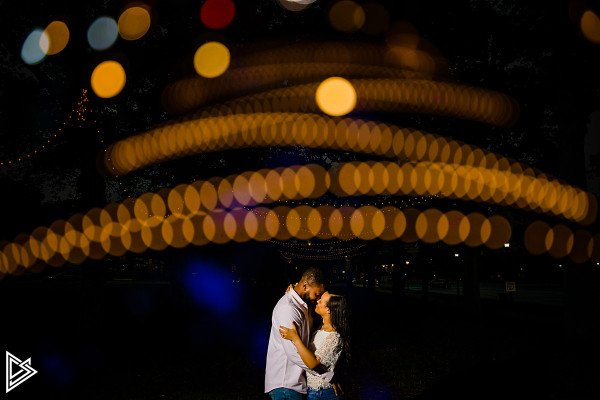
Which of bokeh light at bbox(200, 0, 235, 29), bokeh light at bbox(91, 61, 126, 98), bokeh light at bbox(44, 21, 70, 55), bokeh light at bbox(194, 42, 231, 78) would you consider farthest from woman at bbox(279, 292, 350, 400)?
bokeh light at bbox(44, 21, 70, 55)

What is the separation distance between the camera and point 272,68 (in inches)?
412

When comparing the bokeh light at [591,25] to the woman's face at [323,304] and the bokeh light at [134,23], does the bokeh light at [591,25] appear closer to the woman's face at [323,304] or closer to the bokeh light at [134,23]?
the woman's face at [323,304]

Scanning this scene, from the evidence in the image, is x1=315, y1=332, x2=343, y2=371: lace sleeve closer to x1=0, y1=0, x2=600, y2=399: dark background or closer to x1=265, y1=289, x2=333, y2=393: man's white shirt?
x1=265, y1=289, x2=333, y2=393: man's white shirt

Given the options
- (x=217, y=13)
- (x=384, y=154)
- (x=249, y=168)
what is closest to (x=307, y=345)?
(x=217, y=13)

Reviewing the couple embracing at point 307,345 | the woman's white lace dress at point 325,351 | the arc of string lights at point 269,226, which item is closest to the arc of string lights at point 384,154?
the arc of string lights at point 269,226

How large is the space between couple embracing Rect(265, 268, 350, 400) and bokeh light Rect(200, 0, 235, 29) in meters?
11.8

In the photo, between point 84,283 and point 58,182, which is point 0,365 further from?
point 58,182

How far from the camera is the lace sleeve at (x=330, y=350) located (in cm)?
443

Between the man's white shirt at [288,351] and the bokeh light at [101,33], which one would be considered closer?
the man's white shirt at [288,351]

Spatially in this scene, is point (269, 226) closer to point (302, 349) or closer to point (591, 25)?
point (591, 25)

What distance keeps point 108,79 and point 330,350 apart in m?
12.3

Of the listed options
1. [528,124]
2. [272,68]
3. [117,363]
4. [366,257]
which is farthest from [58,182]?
[366,257]

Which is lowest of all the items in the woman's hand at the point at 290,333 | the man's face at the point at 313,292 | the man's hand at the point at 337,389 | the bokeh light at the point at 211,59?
the man's hand at the point at 337,389

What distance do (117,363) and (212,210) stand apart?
19.8 m
